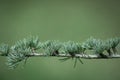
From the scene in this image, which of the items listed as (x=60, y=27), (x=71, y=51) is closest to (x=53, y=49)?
(x=71, y=51)

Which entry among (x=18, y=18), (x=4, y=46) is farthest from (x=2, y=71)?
(x=4, y=46)

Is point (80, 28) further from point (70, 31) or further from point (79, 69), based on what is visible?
point (79, 69)

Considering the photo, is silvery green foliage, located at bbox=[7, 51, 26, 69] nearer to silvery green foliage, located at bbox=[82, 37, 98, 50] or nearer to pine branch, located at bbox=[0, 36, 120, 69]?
pine branch, located at bbox=[0, 36, 120, 69]

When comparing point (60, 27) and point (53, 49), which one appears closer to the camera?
point (53, 49)

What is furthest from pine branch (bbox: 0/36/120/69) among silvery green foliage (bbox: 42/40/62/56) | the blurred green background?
the blurred green background

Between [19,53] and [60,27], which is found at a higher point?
[60,27]

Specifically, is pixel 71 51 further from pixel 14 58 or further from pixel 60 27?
pixel 60 27

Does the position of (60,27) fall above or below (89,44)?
above

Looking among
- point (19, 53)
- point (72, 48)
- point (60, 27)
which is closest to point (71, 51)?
point (72, 48)

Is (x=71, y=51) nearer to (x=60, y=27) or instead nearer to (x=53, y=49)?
(x=53, y=49)
